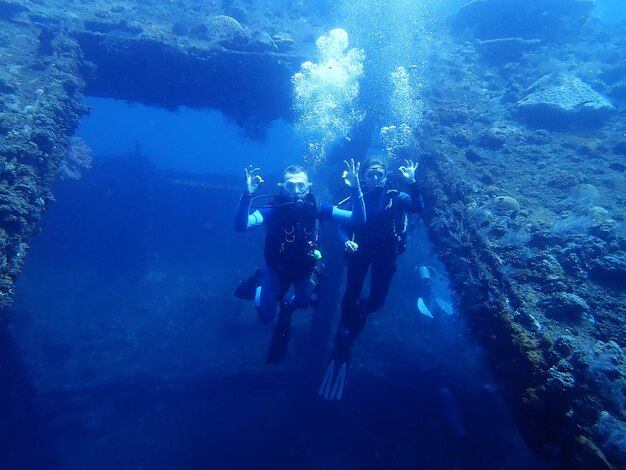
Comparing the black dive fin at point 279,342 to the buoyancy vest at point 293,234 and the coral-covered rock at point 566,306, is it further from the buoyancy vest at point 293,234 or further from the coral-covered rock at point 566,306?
the coral-covered rock at point 566,306

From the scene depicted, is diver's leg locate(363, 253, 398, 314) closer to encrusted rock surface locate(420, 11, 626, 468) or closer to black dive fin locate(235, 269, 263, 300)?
encrusted rock surface locate(420, 11, 626, 468)

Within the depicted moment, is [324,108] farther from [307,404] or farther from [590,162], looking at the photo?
[307,404]

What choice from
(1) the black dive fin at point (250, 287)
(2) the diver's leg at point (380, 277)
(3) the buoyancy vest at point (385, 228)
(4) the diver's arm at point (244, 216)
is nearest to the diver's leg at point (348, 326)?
(2) the diver's leg at point (380, 277)

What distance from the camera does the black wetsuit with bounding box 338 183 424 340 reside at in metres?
6.64

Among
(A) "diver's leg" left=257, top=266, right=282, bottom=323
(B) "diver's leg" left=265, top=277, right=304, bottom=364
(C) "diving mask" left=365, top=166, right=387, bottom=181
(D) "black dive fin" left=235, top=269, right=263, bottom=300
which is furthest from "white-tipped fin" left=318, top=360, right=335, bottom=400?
(C) "diving mask" left=365, top=166, right=387, bottom=181

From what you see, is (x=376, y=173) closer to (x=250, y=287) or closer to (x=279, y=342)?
(x=250, y=287)

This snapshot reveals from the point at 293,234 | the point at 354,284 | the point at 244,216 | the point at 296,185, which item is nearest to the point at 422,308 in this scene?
the point at 354,284

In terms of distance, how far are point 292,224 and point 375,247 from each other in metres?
1.80

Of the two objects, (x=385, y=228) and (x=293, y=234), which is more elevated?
(x=385, y=228)

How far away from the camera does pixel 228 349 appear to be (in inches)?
398

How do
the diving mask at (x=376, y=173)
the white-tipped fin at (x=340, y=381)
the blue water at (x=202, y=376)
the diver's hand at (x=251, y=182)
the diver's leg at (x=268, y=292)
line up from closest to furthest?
the diver's hand at (x=251, y=182), the diving mask at (x=376, y=173), the diver's leg at (x=268, y=292), the white-tipped fin at (x=340, y=381), the blue water at (x=202, y=376)

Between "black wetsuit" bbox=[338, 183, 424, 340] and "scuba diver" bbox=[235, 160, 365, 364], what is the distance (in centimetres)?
58

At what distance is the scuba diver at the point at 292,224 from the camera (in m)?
5.99

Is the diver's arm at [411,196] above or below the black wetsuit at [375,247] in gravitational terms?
above
